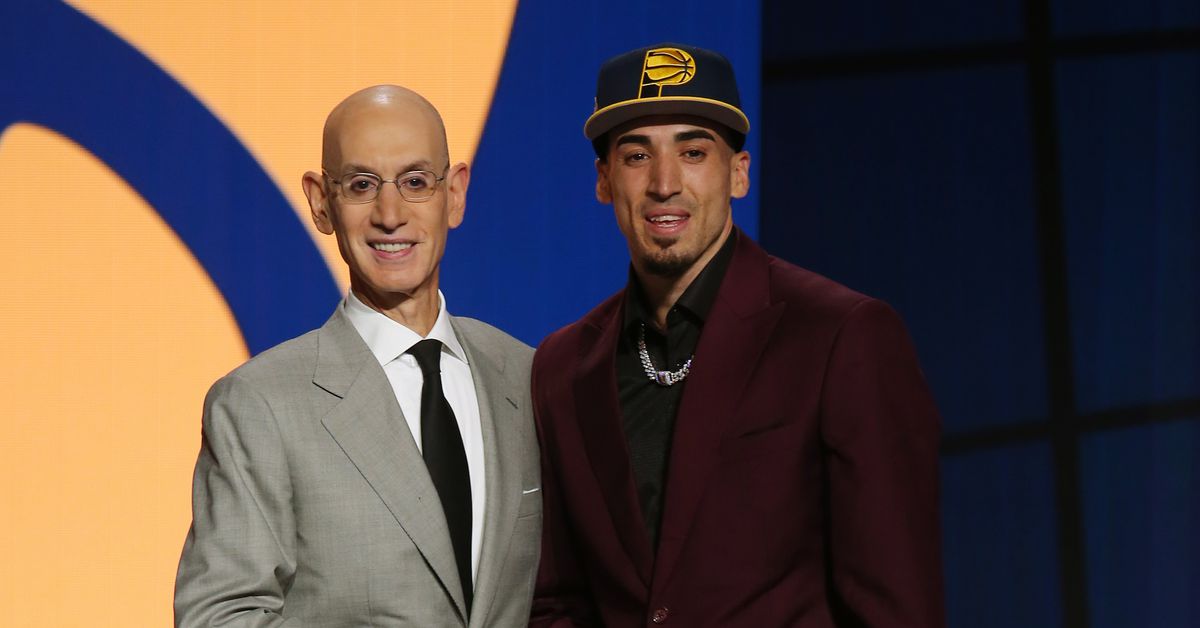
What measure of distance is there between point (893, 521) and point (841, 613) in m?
0.18

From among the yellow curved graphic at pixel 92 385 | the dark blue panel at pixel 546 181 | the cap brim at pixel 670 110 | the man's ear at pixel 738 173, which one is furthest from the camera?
the dark blue panel at pixel 546 181

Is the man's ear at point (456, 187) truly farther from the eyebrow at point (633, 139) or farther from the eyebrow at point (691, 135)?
the eyebrow at point (691, 135)

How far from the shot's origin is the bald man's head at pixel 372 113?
216 cm

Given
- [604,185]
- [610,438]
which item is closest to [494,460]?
[610,438]

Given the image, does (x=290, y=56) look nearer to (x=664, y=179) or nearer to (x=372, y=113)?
(x=372, y=113)

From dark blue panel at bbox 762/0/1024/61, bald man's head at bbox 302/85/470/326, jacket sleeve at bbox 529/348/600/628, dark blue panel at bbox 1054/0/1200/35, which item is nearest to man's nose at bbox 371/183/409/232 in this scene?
bald man's head at bbox 302/85/470/326

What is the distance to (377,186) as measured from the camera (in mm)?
2170

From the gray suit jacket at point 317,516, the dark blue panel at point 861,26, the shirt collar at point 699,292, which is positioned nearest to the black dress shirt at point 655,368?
the shirt collar at point 699,292

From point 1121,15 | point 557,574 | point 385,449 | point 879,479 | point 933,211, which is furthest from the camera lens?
point 1121,15

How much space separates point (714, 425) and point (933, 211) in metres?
2.26

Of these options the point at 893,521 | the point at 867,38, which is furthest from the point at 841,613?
the point at 867,38

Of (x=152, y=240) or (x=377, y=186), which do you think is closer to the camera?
(x=377, y=186)

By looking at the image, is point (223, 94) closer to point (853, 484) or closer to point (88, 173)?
point (88, 173)

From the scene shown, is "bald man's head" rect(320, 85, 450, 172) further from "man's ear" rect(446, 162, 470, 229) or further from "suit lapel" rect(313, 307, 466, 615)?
"suit lapel" rect(313, 307, 466, 615)
